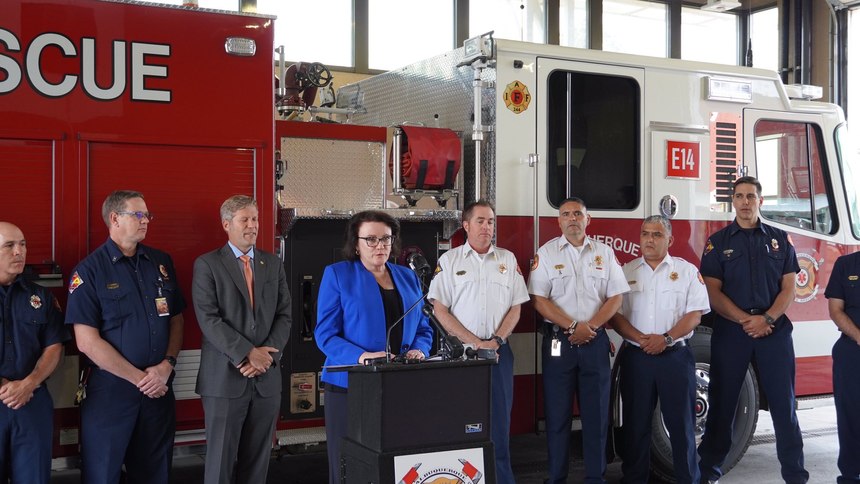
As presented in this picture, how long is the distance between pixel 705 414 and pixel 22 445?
4.29m

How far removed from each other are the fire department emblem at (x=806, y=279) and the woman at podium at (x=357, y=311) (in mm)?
3262

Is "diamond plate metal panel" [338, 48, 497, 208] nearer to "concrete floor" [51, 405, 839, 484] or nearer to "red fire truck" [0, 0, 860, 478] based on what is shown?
"red fire truck" [0, 0, 860, 478]

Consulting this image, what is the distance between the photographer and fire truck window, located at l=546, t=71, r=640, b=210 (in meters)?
5.56

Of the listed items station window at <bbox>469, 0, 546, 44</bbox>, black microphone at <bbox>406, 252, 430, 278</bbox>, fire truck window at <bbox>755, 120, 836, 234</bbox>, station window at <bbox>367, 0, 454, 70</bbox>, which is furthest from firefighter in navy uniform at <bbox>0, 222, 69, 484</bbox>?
station window at <bbox>469, 0, 546, 44</bbox>

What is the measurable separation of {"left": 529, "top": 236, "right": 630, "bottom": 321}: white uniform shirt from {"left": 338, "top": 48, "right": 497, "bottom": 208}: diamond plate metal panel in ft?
1.67

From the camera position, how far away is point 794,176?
629cm

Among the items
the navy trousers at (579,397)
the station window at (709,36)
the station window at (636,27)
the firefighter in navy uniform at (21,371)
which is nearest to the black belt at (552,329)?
the navy trousers at (579,397)

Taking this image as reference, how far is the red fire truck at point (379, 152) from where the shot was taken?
14.2 feet

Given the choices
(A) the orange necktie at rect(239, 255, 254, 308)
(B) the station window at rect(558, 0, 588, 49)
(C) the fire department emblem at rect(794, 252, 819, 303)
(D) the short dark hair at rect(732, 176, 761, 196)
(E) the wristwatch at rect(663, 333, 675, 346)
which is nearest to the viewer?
(A) the orange necktie at rect(239, 255, 254, 308)

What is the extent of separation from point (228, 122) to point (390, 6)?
31.2 feet

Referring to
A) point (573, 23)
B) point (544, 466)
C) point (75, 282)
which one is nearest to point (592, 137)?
point (544, 466)

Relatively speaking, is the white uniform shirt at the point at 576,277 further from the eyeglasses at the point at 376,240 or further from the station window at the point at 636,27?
the station window at the point at 636,27

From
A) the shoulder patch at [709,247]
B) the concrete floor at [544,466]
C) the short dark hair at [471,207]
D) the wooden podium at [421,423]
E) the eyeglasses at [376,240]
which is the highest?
the short dark hair at [471,207]

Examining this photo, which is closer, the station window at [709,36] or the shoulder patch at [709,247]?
the shoulder patch at [709,247]
